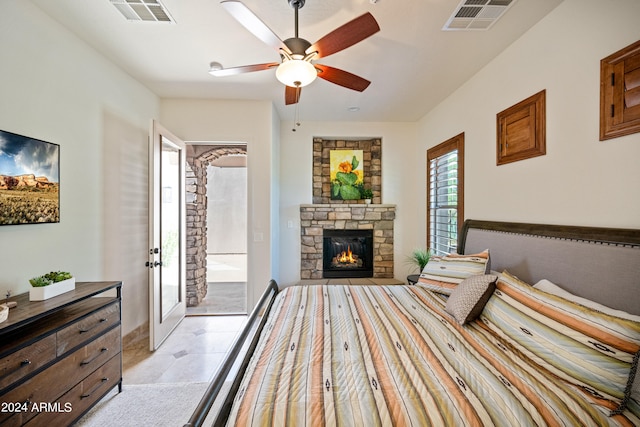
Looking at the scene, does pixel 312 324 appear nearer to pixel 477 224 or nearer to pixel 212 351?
pixel 212 351

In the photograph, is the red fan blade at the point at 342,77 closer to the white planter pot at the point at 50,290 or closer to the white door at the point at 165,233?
the white door at the point at 165,233

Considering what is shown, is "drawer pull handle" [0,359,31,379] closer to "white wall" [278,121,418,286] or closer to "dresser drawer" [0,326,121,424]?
"dresser drawer" [0,326,121,424]

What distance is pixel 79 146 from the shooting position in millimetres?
2143

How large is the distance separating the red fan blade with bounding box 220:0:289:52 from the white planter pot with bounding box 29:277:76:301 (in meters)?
1.99

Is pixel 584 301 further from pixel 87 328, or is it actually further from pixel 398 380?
pixel 87 328

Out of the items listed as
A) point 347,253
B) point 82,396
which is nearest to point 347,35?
point 82,396

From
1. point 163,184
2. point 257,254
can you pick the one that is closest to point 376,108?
point 257,254

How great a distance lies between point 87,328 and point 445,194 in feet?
12.7

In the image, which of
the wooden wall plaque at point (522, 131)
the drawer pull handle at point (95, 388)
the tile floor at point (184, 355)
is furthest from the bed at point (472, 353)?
the drawer pull handle at point (95, 388)

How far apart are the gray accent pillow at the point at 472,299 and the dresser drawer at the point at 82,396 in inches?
96.0

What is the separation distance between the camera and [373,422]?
2.70 ft

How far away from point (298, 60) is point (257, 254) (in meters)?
2.42

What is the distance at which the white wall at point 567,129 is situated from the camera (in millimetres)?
1420

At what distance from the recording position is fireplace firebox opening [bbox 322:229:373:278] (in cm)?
423
